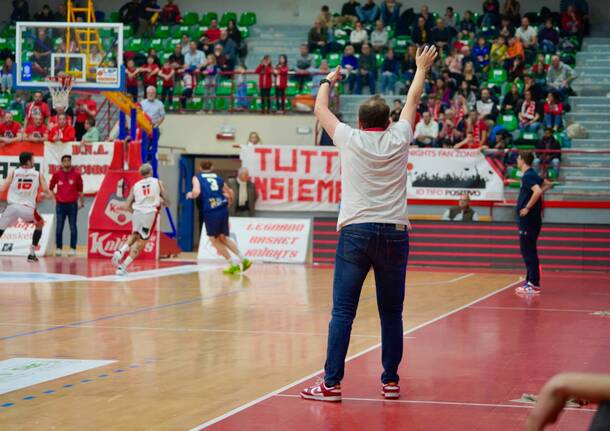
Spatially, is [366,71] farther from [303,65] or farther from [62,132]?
[62,132]

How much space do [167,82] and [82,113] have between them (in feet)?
8.89

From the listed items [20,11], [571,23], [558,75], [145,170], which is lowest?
[145,170]

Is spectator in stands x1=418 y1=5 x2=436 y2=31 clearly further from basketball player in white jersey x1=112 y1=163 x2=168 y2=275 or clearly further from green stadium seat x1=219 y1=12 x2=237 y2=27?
basketball player in white jersey x1=112 y1=163 x2=168 y2=275

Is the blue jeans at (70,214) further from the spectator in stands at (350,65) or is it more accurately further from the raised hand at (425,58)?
the raised hand at (425,58)

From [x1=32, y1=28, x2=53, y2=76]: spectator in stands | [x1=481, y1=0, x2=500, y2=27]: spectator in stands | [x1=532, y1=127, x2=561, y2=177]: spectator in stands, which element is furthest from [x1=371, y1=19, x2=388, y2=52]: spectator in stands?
[x1=32, y1=28, x2=53, y2=76]: spectator in stands

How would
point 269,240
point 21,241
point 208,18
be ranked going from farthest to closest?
point 208,18
point 21,241
point 269,240

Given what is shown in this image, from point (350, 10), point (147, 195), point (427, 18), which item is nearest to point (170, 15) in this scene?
point (350, 10)

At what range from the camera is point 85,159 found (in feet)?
87.2

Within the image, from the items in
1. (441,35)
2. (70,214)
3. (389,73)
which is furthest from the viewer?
(441,35)

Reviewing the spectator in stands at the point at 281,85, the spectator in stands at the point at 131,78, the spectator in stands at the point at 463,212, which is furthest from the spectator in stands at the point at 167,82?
the spectator in stands at the point at 463,212

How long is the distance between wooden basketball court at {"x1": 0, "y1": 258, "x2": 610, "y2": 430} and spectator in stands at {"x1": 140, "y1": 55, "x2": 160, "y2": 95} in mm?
12830

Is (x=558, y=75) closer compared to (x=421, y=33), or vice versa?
(x=558, y=75)

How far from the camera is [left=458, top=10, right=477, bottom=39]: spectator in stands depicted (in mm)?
30859

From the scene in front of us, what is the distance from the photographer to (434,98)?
27516mm
